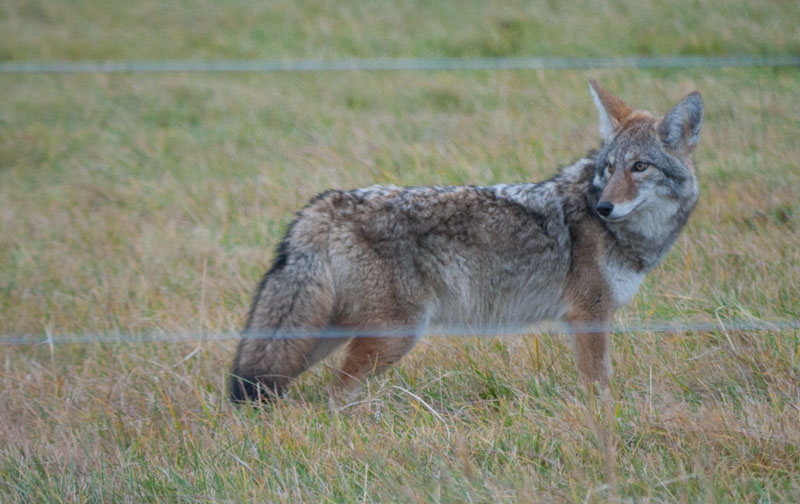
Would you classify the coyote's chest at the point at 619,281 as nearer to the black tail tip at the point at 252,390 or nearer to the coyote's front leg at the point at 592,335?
the coyote's front leg at the point at 592,335

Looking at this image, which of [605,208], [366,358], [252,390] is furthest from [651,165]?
[252,390]

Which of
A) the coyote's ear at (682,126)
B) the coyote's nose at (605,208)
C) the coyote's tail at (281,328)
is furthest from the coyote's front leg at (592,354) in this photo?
the coyote's tail at (281,328)

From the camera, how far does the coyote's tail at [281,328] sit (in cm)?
343

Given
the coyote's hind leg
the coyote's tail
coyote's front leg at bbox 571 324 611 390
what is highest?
the coyote's tail

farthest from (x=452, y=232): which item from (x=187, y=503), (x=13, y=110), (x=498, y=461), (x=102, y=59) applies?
(x=102, y=59)

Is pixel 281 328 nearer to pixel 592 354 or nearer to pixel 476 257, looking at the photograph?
pixel 476 257

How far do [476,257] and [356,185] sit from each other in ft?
8.79

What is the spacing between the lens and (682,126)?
401 cm

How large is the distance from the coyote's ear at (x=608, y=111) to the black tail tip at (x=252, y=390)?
6.89ft

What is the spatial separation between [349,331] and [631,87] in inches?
219

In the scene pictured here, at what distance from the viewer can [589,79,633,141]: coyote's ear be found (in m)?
4.20

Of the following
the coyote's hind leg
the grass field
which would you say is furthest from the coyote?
the grass field

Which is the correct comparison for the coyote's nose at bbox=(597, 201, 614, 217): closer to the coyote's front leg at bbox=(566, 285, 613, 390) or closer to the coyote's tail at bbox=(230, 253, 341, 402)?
the coyote's front leg at bbox=(566, 285, 613, 390)

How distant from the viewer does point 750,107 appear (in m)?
7.36
